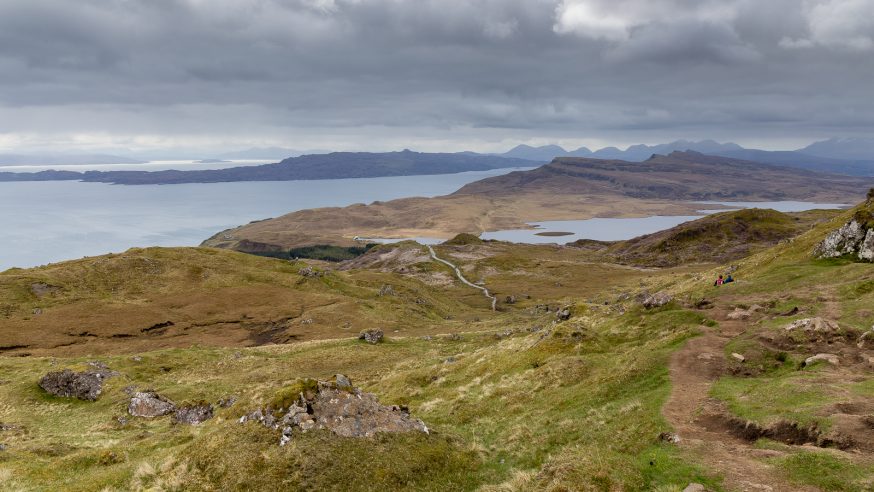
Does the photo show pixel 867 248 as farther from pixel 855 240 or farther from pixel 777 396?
pixel 777 396

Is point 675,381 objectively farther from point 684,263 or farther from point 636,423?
point 684,263

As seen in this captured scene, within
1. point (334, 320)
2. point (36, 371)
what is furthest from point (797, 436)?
point (334, 320)

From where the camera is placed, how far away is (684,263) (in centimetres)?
18488

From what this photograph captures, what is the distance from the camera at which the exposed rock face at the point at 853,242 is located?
47.4 m

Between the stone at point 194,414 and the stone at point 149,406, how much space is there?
7.92ft

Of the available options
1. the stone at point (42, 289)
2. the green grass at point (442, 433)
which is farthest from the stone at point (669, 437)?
the stone at point (42, 289)

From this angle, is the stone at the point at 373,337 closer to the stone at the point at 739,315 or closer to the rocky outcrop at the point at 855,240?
the stone at the point at 739,315

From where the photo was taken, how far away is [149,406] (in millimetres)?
41219

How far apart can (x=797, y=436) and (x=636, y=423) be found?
5.89m

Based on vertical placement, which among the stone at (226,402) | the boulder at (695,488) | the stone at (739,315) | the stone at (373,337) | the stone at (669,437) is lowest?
the stone at (373,337)

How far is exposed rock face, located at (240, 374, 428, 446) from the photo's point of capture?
69.2ft

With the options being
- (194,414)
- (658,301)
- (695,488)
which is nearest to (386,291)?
(194,414)

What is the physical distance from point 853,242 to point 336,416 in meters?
55.8

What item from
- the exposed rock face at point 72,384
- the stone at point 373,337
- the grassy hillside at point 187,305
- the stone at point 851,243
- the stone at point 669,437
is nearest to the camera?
the stone at point 669,437
